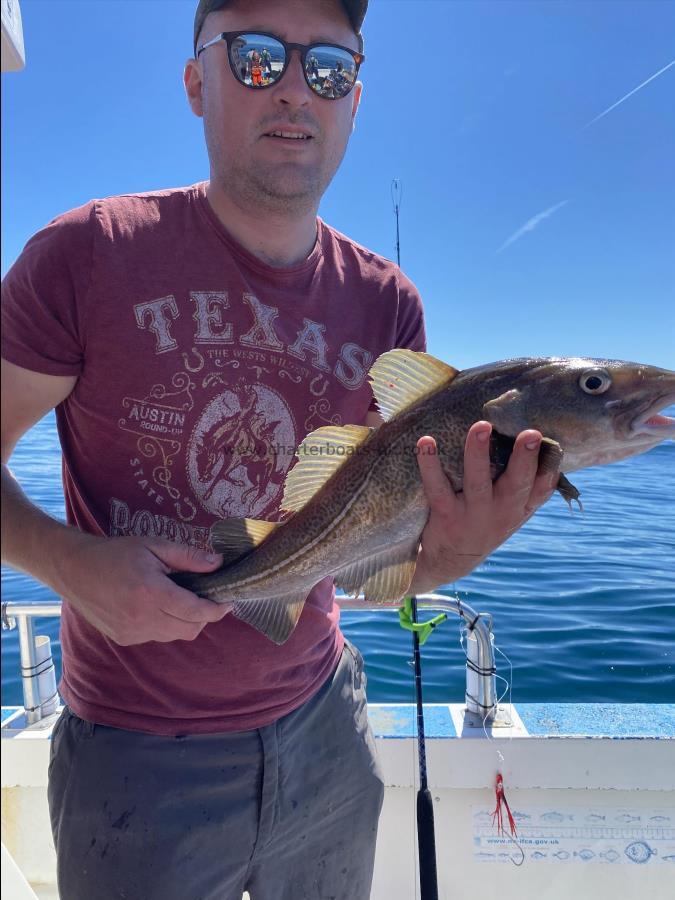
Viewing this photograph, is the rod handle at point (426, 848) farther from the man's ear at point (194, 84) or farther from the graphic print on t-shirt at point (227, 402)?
the man's ear at point (194, 84)

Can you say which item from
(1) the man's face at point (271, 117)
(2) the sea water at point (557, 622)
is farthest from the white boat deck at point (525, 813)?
(1) the man's face at point (271, 117)

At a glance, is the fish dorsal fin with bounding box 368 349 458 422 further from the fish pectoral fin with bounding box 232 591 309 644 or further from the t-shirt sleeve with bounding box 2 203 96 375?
the t-shirt sleeve with bounding box 2 203 96 375

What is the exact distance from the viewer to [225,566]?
7.41 ft

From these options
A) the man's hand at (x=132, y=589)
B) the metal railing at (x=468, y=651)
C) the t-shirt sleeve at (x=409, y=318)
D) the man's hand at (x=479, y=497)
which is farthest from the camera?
the metal railing at (x=468, y=651)

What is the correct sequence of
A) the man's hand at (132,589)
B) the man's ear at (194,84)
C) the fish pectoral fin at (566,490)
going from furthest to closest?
the man's ear at (194,84) < the fish pectoral fin at (566,490) < the man's hand at (132,589)

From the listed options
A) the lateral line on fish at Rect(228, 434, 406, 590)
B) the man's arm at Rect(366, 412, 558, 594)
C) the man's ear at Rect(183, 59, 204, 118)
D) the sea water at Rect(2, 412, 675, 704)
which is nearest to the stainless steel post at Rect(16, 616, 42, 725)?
the sea water at Rect(2, 412, 675, 704)

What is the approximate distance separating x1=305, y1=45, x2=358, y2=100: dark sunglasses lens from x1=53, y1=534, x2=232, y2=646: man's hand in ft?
6.12

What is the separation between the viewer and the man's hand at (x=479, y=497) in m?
2.11

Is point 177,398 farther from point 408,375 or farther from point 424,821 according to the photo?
point 424,821

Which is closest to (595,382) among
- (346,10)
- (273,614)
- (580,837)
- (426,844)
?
(273,614)

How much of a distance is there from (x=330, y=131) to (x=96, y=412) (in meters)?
1.46

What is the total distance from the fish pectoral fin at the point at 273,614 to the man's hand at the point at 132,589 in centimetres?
23

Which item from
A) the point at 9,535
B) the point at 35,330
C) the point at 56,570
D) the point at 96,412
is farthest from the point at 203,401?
the point at 9,535

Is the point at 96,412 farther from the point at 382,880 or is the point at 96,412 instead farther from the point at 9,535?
the point at 382,880
